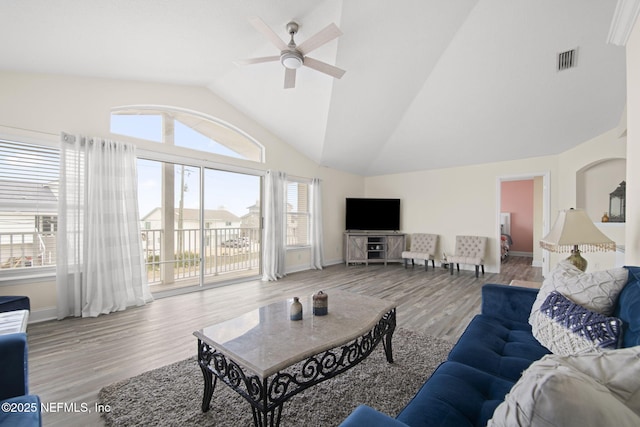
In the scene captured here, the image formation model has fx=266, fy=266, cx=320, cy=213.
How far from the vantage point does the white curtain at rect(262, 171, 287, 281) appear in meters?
5.19

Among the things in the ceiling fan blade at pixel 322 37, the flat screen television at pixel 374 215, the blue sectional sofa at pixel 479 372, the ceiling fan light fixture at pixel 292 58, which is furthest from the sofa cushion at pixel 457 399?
the flat screen television at pixel 374 215

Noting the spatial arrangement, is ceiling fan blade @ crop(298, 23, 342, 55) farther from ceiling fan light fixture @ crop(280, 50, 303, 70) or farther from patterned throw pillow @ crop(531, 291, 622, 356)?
patterned throw pillow @ crop(531, 291, 622, 356)

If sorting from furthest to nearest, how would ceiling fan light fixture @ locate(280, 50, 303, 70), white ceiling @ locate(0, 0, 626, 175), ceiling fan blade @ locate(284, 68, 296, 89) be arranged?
1. ceiling fan blade @ locate(284, 68, 296, 89)
2. ceiling fan light fixture @ locate(280, 50, 303, 70)
3. white ceiling @ locate(0, 0, 626, 175)

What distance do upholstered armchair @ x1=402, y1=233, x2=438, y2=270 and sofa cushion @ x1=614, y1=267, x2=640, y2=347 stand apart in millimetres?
4750

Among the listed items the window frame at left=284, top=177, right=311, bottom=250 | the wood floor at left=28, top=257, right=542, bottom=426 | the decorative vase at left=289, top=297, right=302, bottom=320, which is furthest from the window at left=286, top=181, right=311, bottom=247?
the decorative vase at left=289, top=297, right=302, bottom=320

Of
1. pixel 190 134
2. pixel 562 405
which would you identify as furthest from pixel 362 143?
pixel 562 405

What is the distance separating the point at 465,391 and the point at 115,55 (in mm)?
4279

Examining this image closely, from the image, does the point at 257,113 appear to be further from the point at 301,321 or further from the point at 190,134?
the point at 301,321

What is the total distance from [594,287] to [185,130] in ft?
16.5

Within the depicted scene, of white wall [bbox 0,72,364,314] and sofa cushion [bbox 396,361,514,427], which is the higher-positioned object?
white wall [bbox 0,72,364,314]

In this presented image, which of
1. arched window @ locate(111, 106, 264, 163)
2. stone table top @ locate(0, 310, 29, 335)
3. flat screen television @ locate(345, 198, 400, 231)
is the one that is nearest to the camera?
stone table top @ locate(0, 310, 29, 335)

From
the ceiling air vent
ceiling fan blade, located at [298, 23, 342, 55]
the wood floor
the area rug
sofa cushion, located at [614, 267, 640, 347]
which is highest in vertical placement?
the ceiling air vent

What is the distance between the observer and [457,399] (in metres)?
1.10

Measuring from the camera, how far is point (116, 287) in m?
3.42
